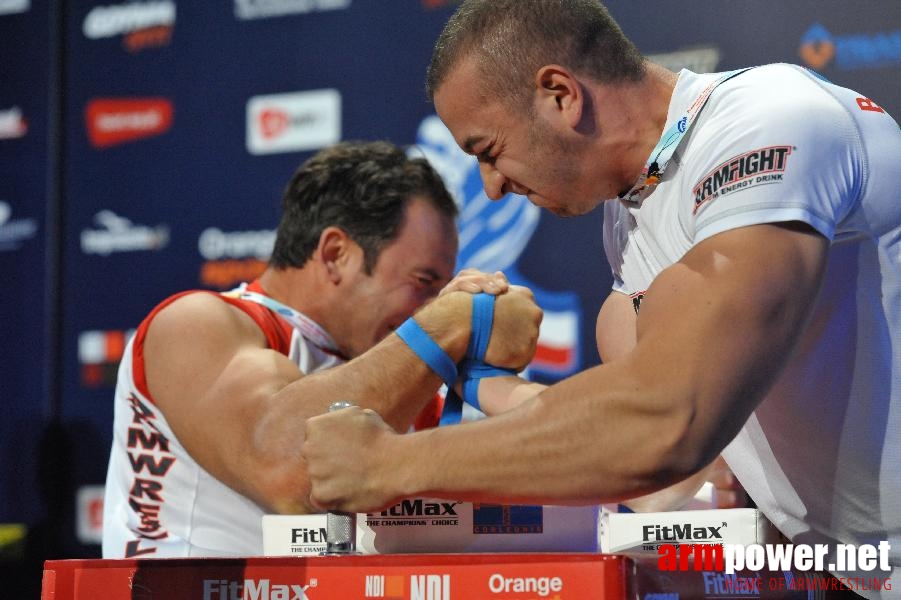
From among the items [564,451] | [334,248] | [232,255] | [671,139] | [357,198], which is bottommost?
[564,451]

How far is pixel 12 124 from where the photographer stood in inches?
132

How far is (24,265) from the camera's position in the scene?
3.27m

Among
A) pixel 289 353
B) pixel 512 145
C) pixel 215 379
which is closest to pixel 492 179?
pixel 512 145

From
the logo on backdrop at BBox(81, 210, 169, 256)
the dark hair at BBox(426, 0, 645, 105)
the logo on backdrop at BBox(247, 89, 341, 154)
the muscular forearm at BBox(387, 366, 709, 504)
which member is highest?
the logo on backdrop at BBox(247, 89, 341, 154)

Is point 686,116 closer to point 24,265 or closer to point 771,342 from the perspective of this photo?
point 771,342

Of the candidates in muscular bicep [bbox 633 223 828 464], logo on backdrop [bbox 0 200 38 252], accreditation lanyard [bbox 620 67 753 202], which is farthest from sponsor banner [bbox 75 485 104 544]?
muscular bicep [bbox 633 223 828 464]

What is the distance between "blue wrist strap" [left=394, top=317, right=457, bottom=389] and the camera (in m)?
1.50

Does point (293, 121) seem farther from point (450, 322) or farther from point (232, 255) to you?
point (450, 322)

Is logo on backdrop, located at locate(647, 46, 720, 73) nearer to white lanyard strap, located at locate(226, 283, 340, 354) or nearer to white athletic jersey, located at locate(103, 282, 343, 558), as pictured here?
white lanyard strap, located at locate(226, 283, 340, 354)

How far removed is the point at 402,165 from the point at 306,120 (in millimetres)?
742

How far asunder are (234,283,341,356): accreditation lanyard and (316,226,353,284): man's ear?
13cm

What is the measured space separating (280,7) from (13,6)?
0.97 metres

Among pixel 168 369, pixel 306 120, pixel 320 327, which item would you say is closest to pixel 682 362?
pixel 168 369

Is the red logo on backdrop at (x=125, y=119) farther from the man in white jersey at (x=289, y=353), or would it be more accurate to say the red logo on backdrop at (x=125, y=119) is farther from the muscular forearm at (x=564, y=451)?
the muscular forearm at (x=564, y=451)
